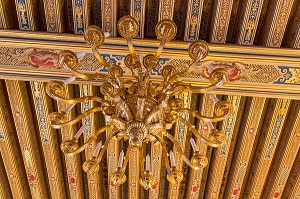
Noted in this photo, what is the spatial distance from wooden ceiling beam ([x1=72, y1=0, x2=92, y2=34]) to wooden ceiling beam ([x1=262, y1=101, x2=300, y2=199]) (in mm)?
2543

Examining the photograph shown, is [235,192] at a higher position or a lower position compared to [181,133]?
lower

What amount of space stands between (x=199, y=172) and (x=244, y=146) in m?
0.69

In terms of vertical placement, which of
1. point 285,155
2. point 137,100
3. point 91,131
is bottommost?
point 285,155

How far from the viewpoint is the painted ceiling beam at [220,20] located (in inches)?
125

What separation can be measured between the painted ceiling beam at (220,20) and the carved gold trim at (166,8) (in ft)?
1.41

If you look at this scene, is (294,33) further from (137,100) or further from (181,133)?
(137,100)

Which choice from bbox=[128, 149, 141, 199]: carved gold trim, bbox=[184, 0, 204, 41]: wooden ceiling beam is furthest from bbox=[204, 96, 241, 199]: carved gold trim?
bbox=[128, 149, 141, 199]: carved gold trim

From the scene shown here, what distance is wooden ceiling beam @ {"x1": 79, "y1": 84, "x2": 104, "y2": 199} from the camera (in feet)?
12.3

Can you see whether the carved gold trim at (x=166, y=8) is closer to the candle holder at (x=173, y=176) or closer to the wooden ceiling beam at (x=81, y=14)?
the wooden ceiling beam at (x=81, y=14)

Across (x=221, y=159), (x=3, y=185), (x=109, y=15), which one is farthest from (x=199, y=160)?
(x=3, y=185)

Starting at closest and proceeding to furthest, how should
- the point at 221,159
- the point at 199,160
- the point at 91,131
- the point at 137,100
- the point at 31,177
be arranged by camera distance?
1. the point at 137,100
2. the point at 199,160
3. the point at 91,131
4. the point at 221,159
5. the point at 31,177

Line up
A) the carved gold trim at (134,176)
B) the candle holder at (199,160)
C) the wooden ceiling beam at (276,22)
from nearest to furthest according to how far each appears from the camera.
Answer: the candle holder at (199,160)
the wooden ceiling beam at (276,22)
the carved gold trim at (134,176)

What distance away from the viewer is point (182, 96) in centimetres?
378

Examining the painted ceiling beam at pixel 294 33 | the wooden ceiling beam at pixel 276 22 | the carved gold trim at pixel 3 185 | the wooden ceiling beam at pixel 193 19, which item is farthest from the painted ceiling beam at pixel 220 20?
the carved gold trim at pixel 3 185
